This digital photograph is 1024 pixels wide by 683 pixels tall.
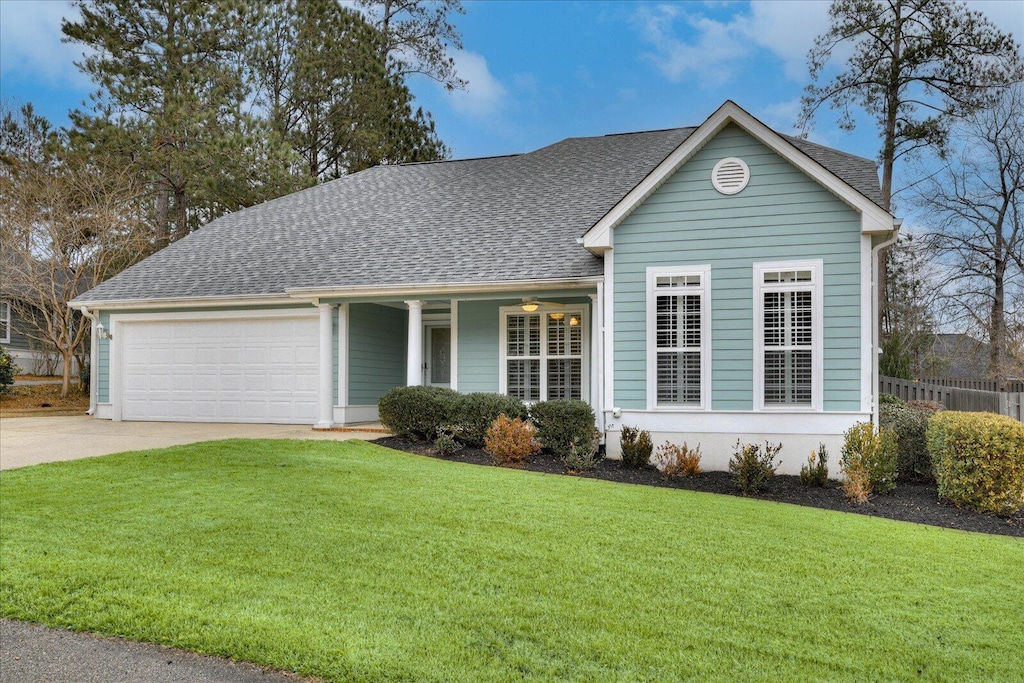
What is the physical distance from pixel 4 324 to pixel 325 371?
2100cm

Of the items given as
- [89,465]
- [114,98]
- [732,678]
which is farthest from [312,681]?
[114,98]

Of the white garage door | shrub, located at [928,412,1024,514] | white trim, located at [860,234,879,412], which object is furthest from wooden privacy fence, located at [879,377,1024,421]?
the white garage door

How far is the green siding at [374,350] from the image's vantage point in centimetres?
1481

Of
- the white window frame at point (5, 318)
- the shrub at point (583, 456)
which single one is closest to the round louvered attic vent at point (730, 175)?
the shrub at point (583, 456)

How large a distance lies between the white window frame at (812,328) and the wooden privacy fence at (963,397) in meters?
3.49

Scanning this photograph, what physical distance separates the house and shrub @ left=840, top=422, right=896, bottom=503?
0.84 metres

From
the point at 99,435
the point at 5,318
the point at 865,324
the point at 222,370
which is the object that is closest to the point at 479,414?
the point at 865,324

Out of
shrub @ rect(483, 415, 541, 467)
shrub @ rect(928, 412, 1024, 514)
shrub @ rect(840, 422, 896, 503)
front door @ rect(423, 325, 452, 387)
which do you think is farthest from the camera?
front door @ rect(423, 325, 452, 387)

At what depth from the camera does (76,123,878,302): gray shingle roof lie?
45.1ft

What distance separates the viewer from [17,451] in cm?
1084

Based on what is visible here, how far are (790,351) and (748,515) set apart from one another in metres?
3.58

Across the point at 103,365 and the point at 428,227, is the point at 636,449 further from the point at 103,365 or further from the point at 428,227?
the point at 103,365

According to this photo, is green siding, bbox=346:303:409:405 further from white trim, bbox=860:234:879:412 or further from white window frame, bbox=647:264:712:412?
white trim, bbox=860:234:879:412

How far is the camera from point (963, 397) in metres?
13.5
